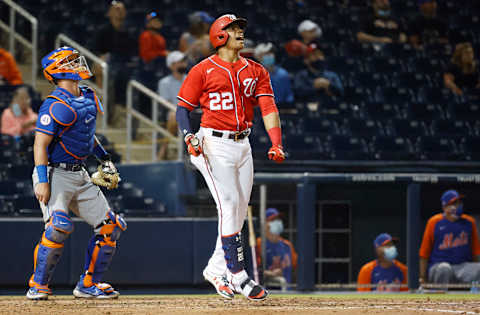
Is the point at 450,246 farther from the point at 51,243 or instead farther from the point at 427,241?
the point at 51,243

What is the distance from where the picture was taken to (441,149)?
31.9 ft

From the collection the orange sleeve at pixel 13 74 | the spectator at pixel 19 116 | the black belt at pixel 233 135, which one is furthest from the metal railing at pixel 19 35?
the black belt at pixel 233 135

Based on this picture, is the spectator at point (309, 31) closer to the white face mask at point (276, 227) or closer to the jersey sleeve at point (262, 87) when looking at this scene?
the white face mask at point (276, 227)

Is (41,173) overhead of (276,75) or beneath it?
beneath

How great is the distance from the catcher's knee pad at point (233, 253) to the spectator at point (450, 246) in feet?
8.08

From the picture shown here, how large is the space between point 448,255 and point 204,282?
208 cm

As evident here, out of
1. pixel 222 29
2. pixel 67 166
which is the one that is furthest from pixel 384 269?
pixel 67 166

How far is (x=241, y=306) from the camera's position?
17.1 feet

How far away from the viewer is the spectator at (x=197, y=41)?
32.9 feet

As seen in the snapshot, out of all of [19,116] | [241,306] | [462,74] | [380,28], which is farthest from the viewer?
[380,28]

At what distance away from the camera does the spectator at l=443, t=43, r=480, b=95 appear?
11.6 m

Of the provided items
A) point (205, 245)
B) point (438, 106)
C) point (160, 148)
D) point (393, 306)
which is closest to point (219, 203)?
point (393, 306)

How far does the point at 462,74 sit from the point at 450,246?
15.9 ft

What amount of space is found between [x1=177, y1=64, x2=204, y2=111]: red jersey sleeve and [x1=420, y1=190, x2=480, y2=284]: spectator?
2.89 m
